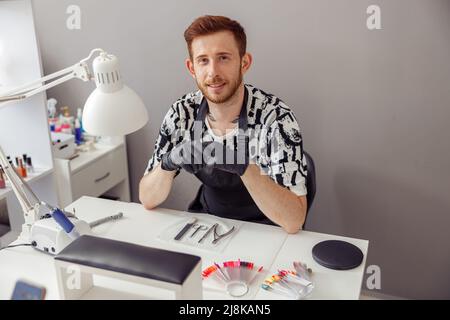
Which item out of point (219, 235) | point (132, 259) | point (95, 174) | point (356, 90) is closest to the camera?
point (132, 259)

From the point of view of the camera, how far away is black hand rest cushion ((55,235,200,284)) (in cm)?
88

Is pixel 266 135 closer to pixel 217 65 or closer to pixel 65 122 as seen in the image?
pixel 217 65

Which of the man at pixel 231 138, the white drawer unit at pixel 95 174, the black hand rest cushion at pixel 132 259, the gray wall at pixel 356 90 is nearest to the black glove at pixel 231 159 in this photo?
the man at pixel 231 138

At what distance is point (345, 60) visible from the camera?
1.95 meters

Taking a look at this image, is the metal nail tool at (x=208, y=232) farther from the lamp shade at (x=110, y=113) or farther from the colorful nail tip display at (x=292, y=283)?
the lamp shade at (x=110, y=113)

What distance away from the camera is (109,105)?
3.47ft

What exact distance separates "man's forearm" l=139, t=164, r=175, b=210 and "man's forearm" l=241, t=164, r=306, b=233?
0.96 ft

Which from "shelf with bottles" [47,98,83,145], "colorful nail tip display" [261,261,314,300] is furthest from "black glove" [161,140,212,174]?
"shelf with bottles" [47,98,83,145]

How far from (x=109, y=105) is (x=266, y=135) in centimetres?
74

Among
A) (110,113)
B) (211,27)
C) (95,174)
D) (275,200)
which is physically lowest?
(95,174)

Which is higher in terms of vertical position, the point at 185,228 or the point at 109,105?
the point at 109,105

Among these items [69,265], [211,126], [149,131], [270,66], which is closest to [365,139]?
[270,66]

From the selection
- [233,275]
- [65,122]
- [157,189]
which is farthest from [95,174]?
[233,275]

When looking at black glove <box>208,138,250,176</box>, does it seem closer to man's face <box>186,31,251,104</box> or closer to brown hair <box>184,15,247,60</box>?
man's face <box>186,31,251,104</box>
